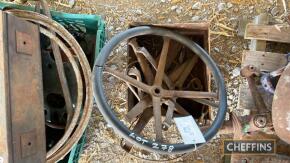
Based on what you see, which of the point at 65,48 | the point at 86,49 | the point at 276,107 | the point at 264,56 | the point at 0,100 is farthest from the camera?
the point at 86,49

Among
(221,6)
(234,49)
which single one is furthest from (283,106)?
(221,6)

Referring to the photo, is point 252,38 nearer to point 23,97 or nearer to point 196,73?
point 196,73

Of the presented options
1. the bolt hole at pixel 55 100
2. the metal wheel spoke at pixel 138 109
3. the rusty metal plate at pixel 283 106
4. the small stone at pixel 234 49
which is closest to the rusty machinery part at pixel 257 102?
the rusty metal plate at pixel 283 106

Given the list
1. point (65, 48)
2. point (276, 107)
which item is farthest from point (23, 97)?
point (276, 107)

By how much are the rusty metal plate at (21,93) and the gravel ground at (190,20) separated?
80 cm

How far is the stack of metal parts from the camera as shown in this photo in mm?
1253

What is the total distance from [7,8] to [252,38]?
45.6 inches

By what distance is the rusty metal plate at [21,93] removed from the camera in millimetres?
1246

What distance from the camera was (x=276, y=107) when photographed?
4.76 ft

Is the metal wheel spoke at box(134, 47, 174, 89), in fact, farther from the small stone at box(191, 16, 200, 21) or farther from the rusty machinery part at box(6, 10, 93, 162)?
the small stone at box(191, 16, 200, 21)

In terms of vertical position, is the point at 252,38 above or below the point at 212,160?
above

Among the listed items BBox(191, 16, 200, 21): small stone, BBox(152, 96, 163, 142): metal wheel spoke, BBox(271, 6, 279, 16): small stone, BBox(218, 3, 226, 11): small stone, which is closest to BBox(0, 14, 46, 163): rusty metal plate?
BBox(152, 96, 163, 142): metal wheel spoke

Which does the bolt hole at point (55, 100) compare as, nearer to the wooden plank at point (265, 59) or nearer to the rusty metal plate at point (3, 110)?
the rusty metal plate at point (3, 110)

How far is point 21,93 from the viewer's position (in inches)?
51.8
